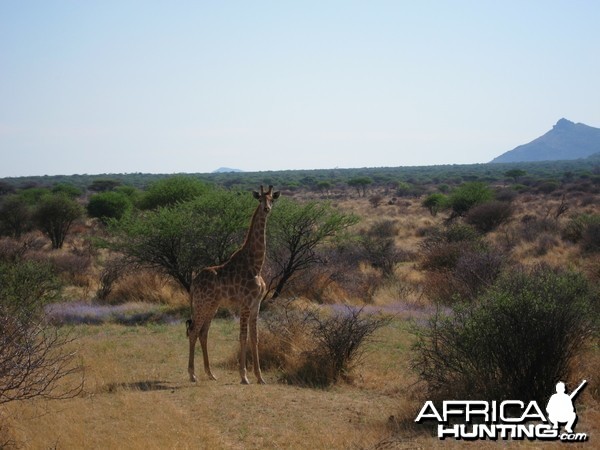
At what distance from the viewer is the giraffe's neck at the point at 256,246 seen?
36.8 feet

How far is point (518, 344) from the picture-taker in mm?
8219

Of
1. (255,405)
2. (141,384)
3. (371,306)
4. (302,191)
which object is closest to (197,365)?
(141,384)

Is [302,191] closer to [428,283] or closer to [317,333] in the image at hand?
[428,283]

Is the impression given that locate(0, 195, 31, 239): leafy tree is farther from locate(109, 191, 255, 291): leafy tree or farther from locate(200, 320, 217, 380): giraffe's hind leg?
locate(200, 320, 217, 380): giraffe's hind leg

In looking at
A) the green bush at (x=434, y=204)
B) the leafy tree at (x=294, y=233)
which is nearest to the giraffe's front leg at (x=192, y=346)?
the leafy tree at (x=294, y=233)

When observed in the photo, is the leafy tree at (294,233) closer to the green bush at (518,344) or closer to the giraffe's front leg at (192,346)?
the giraffe's front leg at (192,346)

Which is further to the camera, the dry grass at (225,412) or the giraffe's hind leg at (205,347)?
the giraffe's hind leg at (205,347)

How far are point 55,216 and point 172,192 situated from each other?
961 cm

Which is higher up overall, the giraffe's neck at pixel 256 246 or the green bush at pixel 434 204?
the giraffe's neck at pixel 256 246

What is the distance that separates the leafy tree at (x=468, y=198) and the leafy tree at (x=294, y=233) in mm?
22145

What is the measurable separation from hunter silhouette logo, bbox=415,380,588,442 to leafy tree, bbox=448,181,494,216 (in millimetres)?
31972

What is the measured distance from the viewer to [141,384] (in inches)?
410

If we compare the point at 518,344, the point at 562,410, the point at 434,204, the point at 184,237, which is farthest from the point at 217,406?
the point at 434,204

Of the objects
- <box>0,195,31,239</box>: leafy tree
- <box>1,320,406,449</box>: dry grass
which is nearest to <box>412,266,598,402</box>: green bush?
<box>1,320,406,449</box>: dry grass
